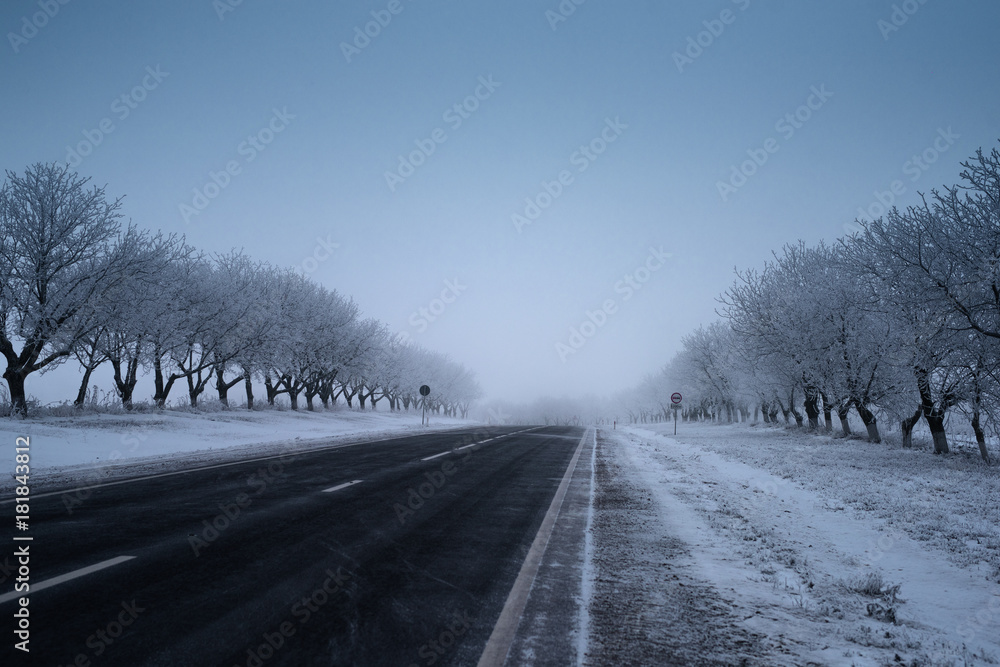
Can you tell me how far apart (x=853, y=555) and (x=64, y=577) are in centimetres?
806

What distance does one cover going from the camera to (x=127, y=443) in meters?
16.3

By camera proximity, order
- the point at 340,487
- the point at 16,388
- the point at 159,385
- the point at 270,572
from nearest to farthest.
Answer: the point at 270,572
the point at 340,487
the point at 16,388
the point at 159,385

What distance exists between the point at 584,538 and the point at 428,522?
2139 mm

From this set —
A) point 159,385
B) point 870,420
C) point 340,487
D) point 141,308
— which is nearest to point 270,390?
point 159,385

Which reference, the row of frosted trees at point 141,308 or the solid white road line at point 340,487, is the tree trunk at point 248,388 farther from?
the solid white road line at point 340,487

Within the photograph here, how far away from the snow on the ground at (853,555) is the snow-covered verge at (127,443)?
11258 millimetres

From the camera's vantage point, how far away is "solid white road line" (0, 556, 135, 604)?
13.3ft

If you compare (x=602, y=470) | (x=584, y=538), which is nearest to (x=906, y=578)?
(x=584, y=538)

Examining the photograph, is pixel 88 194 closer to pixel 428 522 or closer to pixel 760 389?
pixel 428 522

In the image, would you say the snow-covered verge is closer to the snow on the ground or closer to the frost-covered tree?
the frost-covered tree

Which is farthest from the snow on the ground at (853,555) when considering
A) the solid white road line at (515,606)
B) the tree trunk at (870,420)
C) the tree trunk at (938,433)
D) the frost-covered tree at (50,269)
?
the frost-covered tree at (50,269)

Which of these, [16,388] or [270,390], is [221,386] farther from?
[16,388]

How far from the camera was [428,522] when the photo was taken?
23.5 feet

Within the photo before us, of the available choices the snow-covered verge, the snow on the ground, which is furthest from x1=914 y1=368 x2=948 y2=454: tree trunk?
the snow-covered verge
